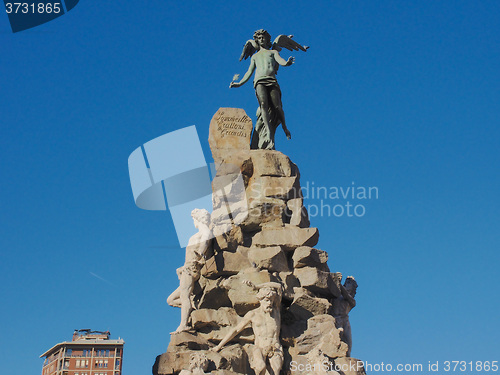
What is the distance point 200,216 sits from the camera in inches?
527

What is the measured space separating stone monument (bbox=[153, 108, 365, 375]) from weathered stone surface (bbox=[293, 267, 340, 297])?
0.07 ft

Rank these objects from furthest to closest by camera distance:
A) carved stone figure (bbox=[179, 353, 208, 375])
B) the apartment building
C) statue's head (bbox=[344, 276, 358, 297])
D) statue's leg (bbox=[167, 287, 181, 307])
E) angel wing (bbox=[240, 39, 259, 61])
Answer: the apartment building < angel wing (bbox=[240, 39, 259, 61]) < statue's head (bbox=[344, 276, 358, 297]) < statue's leg (bbox=[167, 287, 181, 307]) < carved stone figure (bbox=[179, 353, 208, 375])

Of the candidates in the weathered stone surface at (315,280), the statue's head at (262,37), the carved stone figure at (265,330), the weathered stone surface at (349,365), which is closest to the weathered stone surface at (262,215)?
the weathered stone surface at (315,280)

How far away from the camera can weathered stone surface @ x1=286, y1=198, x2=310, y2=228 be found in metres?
13.7

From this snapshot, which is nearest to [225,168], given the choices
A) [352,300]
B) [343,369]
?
[352,300]

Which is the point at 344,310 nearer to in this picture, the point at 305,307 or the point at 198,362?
the point at 305,307

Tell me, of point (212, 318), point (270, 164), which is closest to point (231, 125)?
point (270, 164)

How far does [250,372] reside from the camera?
11.9m

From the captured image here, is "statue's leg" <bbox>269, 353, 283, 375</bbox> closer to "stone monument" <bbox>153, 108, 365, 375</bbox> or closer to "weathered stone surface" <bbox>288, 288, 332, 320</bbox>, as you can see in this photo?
"stone monument" <bbox>153, 108, 365, 375</bbox>

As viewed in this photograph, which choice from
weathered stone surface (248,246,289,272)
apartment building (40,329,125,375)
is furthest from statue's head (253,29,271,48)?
apartment building (40,329,125,375)

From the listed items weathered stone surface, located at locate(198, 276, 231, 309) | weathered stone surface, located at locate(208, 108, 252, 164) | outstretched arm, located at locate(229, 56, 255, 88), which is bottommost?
weathered stone surface, located at locate(198, 276, 231, 309)

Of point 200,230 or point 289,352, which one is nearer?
point 289,352

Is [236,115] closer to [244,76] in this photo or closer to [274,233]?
[244,76]

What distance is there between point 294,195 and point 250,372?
4.03 meters
